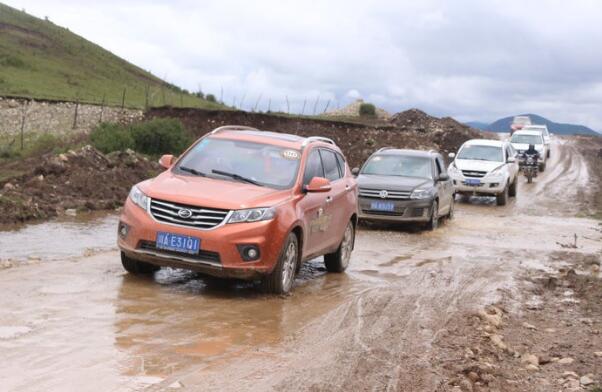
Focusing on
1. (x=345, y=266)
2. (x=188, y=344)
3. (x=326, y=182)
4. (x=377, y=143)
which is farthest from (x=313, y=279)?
(x=377, y=143)

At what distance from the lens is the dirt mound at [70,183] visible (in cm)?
1664

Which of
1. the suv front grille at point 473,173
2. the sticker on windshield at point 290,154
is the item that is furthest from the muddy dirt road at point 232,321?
the suv front grille at point 473,173

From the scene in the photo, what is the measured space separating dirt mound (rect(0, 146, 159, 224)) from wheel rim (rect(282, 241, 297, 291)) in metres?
7.81

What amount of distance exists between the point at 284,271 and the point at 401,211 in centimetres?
868

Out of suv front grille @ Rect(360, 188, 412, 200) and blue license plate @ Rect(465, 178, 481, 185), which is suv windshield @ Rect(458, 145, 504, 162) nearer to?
blue license plate @ Rect(465, 178, 481, 185)

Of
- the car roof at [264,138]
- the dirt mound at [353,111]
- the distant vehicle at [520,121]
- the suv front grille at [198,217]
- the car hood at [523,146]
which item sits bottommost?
the suv front grille at [198,217]

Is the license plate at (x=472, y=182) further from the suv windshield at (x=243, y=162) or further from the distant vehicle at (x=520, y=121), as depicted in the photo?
the distant vehicle at (x=520, y=121)

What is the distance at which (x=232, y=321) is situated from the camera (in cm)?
812

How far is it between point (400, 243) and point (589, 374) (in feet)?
30.5

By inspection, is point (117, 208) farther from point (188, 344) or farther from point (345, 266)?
point (188, 344)

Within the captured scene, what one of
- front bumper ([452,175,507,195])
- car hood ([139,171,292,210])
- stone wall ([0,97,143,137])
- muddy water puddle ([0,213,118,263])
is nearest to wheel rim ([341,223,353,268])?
car hood ([139,171,292,210])

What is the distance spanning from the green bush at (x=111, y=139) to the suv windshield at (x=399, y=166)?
12.3 meters

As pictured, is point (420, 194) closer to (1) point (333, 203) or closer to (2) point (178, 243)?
(1) point (333, 203)

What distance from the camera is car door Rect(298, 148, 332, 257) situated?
393 inches
